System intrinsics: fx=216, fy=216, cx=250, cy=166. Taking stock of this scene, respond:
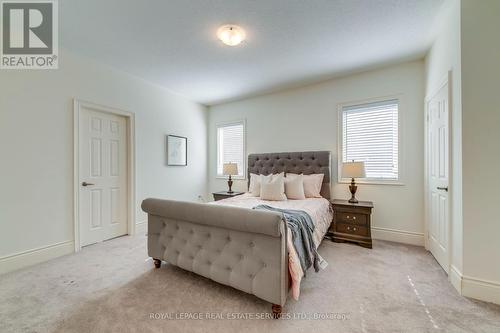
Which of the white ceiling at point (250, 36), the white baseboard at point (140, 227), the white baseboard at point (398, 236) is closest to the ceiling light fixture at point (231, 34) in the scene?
the white ceiling at point (250, 36)

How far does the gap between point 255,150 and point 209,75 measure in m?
1.72

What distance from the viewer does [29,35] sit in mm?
2418

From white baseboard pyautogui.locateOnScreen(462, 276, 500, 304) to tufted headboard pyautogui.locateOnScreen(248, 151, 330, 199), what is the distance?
1.86 m

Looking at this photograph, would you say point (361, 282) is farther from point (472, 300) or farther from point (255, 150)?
point (255, 150)

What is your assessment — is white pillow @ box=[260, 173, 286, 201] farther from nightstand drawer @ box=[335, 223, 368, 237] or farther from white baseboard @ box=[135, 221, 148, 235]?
white baseboard @ box=[135, 221, 148, 235]

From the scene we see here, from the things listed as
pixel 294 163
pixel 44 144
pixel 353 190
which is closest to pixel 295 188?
pixel 294 163

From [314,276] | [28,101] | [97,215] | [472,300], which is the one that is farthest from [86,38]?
[472,300]

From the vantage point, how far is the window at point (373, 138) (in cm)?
331

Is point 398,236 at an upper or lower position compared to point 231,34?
lower

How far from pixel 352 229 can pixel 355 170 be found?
861mm

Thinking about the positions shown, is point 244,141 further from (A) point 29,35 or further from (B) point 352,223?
(A) point 29,35

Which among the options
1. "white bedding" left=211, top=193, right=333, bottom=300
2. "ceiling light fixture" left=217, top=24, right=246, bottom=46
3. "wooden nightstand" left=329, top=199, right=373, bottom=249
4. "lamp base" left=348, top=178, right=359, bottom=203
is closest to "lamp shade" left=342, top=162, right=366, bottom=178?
"lamp base" left=348, top=178, right=359, bottom=203

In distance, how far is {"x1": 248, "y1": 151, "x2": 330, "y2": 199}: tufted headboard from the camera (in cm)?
362

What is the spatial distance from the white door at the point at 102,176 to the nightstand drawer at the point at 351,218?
350 cm
